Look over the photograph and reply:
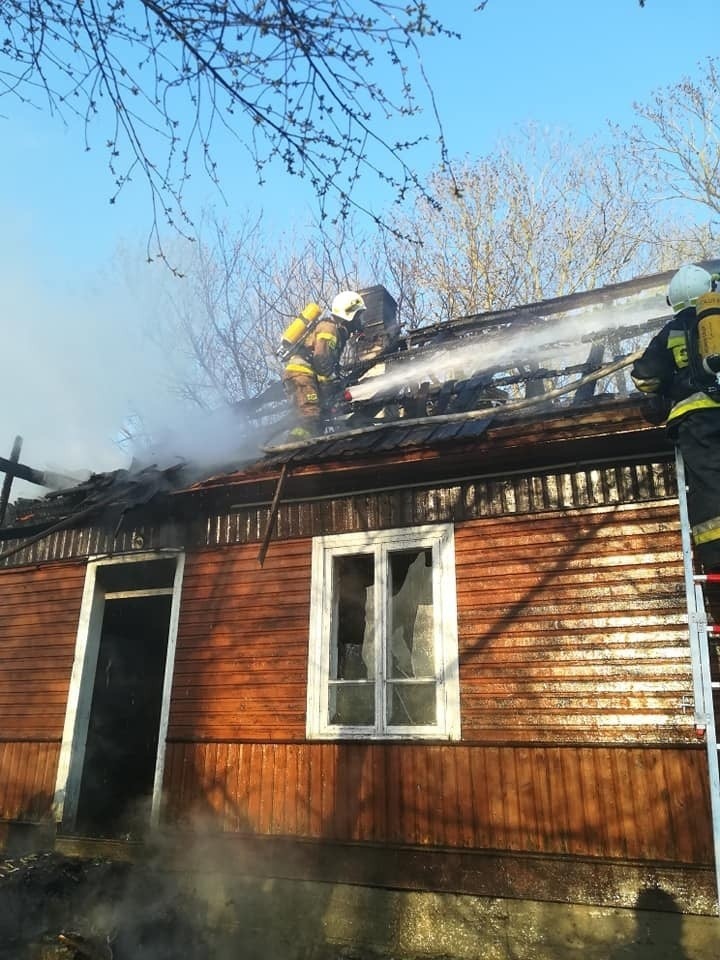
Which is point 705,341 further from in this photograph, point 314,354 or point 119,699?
point 119,699

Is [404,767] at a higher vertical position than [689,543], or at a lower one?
lower

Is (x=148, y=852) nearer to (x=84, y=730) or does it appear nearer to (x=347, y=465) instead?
(x=84, y=730)

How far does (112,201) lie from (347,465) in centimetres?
345

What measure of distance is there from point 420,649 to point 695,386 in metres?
3.29

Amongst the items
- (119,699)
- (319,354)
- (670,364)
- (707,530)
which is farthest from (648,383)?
(119,699)

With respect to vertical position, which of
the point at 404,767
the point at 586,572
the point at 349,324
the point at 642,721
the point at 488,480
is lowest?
the point at 404,767

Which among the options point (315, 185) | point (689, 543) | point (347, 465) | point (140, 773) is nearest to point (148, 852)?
point (140, 773)

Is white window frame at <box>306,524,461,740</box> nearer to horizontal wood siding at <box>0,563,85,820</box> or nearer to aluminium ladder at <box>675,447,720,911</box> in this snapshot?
aluminium ladder at <box>675,447,720,911</box>

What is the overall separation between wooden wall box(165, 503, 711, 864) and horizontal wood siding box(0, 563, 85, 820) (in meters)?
1.84

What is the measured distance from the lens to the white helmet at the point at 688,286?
551 cm

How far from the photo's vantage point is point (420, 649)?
22.5ft

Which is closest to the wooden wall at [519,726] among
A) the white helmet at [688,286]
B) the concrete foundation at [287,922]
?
the concrete foundation at [287,922]

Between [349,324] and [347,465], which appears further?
[349,324]

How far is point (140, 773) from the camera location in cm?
978
